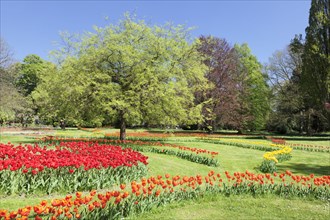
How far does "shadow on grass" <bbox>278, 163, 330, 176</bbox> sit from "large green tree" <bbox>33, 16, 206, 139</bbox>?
6.82 metres

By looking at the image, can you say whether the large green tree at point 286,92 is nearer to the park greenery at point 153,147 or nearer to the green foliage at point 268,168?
the park greenery at point 153,147

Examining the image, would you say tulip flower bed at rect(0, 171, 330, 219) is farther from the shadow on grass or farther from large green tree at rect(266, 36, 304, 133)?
large green tree at rect(266, 36, 304, 133)

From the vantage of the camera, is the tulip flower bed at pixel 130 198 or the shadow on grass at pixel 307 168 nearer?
the tulip flower bed at pixel 130 198

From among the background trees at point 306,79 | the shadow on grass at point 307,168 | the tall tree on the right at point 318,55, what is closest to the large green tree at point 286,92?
the background trees at point 306,79

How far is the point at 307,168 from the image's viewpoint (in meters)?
14.5

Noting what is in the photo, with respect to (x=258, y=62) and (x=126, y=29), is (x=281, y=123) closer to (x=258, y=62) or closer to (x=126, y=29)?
(x=258, y=62)

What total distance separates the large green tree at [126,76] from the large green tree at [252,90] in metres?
27.5

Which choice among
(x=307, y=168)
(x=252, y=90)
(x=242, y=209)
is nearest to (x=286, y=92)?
(x=252, y=90)

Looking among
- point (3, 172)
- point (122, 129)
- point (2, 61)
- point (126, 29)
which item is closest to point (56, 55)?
point (126, 29)

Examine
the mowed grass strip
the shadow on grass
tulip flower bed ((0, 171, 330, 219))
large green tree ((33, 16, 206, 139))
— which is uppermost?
large green tree ((33, 16, 206, 139))

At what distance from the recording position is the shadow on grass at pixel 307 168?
44.3ft

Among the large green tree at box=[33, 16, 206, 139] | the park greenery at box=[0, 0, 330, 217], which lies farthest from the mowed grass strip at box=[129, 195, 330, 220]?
the large green tree at box=[33, 16, 206, 139]

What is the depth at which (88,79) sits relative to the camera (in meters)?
16.3

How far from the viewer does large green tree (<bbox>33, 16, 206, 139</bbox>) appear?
16.9 metres
